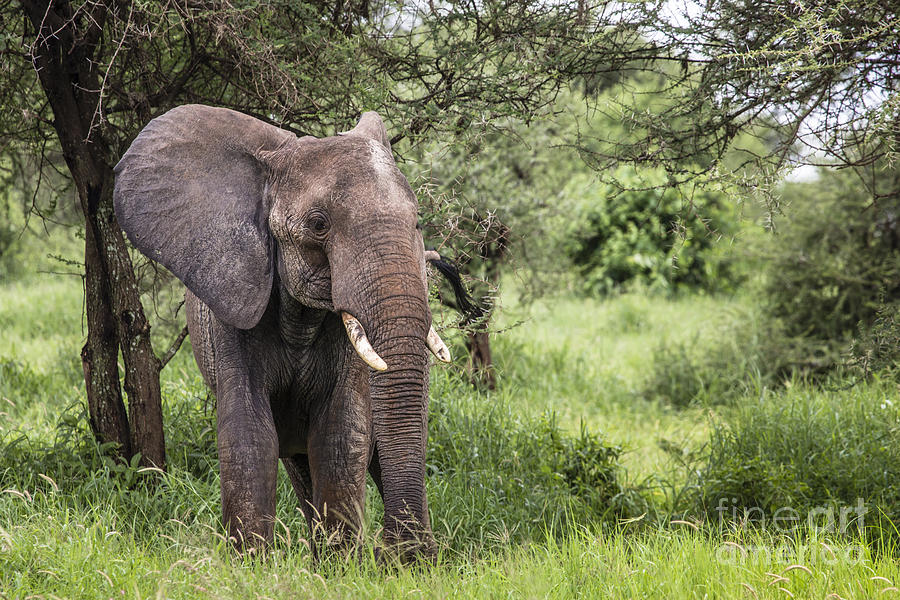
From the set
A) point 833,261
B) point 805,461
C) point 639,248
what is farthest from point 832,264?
point 639,248

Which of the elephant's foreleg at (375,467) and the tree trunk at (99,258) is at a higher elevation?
the tree trunk at (99,258)

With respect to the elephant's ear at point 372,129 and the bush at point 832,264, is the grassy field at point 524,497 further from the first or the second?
the elephant's ear at point 372,129

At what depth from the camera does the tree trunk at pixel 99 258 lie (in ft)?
16.5

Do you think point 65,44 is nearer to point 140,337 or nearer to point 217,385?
point 140,337

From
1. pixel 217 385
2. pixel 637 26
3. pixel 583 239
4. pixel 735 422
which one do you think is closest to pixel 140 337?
pixel 217 385

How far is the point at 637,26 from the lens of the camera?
Answer: 544cm

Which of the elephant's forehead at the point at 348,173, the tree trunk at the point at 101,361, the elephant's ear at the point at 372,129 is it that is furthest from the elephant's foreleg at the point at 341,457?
the tree trunk at the point at 101,361

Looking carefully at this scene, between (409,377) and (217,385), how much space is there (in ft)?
3.43

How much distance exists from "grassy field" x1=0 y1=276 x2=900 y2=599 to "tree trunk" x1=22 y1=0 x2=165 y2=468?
238 mm

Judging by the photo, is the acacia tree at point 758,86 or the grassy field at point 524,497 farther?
the acacia tree at point 758,86

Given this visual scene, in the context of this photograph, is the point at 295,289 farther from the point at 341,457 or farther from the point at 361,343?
the point at 341,457

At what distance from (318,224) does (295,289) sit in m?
0.31

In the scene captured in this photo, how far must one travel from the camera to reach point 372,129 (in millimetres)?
4148

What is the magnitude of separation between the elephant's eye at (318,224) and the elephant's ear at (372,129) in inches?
18.5
